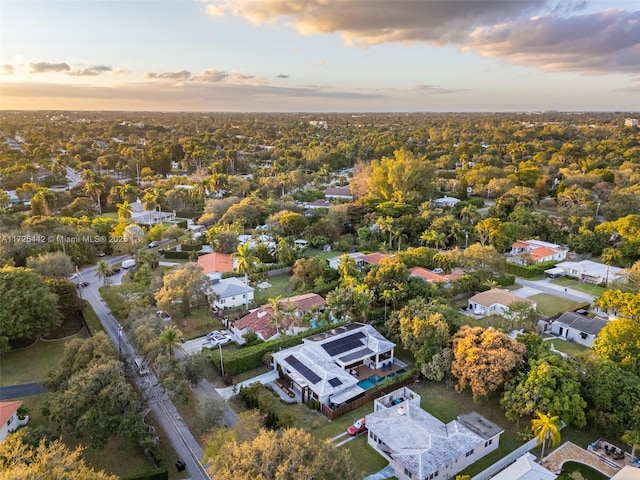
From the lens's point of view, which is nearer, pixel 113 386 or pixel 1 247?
pixel 113 386

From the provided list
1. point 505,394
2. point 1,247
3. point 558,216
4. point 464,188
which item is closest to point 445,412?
point 505,394

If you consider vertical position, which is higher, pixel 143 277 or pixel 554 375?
pixel 554 375

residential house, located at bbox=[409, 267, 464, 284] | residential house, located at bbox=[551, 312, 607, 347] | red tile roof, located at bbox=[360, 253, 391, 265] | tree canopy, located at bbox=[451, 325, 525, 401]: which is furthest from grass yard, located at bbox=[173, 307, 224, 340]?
residential house, located at bbox=[551, 312, 607, 347]

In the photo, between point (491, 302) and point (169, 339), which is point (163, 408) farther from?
point (491, 302)

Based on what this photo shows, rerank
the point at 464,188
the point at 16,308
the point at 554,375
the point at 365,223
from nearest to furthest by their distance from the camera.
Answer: the point at 554,375 → the point at 16,308 → the point at 365,223 → the point at 464,188

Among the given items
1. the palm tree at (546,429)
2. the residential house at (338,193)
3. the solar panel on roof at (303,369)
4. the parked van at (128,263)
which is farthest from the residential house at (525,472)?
the residential house at (338,193)

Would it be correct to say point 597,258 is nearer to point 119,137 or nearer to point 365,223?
point 365,223

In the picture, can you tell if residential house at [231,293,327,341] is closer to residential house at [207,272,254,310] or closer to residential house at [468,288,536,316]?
residential house at [207,272,254,310]

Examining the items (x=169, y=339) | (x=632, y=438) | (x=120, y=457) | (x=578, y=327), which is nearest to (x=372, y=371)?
(x=169, y=339)
